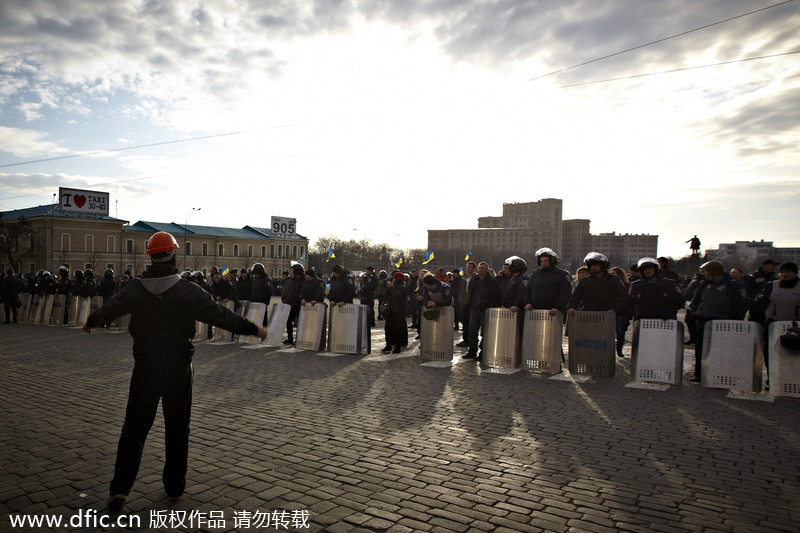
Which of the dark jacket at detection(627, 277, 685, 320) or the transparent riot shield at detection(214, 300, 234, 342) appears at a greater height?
the dark jacket at detection(627, 277, 685, 320)

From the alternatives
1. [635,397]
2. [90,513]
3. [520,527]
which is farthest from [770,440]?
[90,513]

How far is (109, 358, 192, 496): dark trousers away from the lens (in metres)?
4.39

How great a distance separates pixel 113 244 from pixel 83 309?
73.4 metres

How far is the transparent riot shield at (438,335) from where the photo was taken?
471 inches

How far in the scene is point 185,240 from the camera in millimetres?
92188

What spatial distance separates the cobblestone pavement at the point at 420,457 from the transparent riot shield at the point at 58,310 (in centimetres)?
1344

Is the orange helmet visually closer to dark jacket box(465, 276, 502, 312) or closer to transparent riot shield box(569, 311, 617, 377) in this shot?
transparent riot shield box(569, 311, 617, 377)

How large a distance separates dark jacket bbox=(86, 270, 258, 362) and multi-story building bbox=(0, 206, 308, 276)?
60.0 m

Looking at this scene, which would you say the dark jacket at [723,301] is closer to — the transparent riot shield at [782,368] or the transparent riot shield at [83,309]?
the transparent riot shield at [782,368]

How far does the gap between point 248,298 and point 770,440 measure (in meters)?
14.0

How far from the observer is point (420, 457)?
5.56 m

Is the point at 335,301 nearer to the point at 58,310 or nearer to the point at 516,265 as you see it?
the point at 516,265

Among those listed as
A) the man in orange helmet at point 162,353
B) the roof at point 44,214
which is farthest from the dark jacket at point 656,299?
the roof at point 44,214

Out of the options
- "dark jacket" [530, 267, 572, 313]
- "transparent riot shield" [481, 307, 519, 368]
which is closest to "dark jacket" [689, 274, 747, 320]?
"dark jacket" [530, 267, 572, 313]
